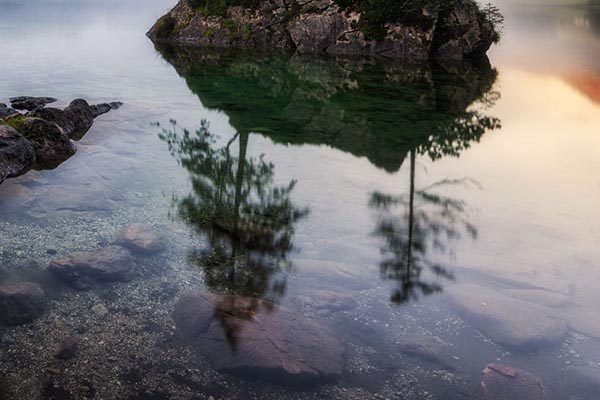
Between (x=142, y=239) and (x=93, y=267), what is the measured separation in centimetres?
168

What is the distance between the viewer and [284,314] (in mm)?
11211

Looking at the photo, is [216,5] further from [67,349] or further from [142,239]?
[67,349]

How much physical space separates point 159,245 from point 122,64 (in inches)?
1410

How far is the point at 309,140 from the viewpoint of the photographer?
24469mm

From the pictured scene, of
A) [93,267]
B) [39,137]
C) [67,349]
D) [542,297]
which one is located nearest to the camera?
[67,349]

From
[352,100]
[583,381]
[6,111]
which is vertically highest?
[352,100]

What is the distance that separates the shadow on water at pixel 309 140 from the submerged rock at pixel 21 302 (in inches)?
125

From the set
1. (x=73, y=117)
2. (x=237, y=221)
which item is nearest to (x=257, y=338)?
(x=237, y=221)

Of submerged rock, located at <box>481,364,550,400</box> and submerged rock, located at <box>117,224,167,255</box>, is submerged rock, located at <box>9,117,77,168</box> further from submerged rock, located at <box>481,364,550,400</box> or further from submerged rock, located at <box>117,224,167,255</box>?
submerged rock, located at <box>481,364,550,400</box>

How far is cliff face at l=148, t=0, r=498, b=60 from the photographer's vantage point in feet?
156

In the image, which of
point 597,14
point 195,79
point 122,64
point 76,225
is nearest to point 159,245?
point 76,225

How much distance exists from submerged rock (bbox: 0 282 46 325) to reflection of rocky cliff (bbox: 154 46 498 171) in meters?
13.0

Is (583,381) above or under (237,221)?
under

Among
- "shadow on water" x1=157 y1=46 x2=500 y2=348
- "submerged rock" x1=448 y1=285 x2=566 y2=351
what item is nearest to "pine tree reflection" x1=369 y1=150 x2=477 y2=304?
"shadow on water" x1=157 y1=46 x2=500 y2=348
